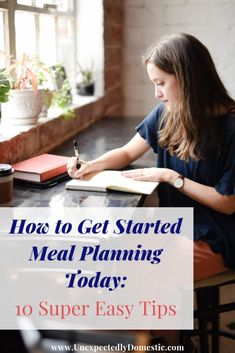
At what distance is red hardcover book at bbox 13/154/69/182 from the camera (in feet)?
5.67

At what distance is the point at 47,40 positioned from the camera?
112 inches

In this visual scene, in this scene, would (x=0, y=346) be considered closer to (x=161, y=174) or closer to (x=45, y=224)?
(x=45, y=224)

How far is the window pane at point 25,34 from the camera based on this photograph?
2387 mm

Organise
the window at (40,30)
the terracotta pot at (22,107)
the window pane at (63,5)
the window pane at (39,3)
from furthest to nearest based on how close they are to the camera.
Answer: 1. the window pane at (63,5)
2. the window pane at (39,3)
3. the window at (40,30)
4. the terracotta pot at (22,107)

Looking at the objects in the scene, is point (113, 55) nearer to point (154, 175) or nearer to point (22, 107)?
point (22, 107)

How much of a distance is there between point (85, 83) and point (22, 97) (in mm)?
1184

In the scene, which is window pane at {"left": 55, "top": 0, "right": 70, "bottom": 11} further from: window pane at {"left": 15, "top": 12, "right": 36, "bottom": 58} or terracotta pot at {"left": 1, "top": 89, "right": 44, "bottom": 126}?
terracotta pot at {"left": 1, "top": 89, "right": 44, "bottom": 126}

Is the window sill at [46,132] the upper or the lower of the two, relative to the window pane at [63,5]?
lower

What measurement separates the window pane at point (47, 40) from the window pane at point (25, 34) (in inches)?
4.2

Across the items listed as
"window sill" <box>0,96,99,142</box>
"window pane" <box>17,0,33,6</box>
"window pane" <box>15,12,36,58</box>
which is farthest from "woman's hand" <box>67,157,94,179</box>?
"window pane" <box>17,0,33,6</box>

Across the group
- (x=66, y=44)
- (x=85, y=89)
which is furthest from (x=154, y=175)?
(x=66, y=44)

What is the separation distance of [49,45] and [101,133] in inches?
25.5

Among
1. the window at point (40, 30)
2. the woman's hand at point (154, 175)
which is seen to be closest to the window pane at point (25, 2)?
the window at point (40, 30)

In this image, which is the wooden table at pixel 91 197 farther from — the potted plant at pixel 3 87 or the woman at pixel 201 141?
the potted plant at pixel 3 87
